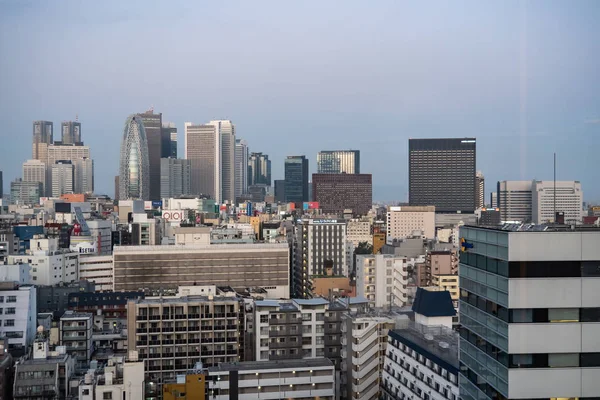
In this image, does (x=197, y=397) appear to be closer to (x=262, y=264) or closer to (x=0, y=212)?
(x=262, y=264)

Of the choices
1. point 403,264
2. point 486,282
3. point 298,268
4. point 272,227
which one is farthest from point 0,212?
point 486,282

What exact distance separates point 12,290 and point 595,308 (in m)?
10.5

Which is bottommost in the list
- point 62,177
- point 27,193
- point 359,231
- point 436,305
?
point 359,231

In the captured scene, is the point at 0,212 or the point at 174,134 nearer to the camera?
the point at 0,212

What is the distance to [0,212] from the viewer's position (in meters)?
38.3

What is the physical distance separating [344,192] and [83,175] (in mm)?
20362

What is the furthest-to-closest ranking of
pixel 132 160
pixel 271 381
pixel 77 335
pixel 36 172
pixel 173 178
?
pixel 173 178, pixel 132 160, pixel 36 172, pixel 77 335, pixel 271 381

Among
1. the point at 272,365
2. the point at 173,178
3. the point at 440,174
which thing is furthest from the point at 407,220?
the point at 173,178

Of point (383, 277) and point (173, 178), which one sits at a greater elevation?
point (173, 178)

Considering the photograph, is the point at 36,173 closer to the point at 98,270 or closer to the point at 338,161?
the point at 338,161

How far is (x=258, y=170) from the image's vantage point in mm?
79125

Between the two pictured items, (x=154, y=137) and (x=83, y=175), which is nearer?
(x=83, y=175)

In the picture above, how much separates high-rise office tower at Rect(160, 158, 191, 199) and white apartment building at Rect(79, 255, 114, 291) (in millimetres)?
46659

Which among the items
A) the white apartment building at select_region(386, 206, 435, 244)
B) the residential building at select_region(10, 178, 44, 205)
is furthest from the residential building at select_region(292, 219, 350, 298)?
the residential building at select_region(10, 178, 44, 205)
